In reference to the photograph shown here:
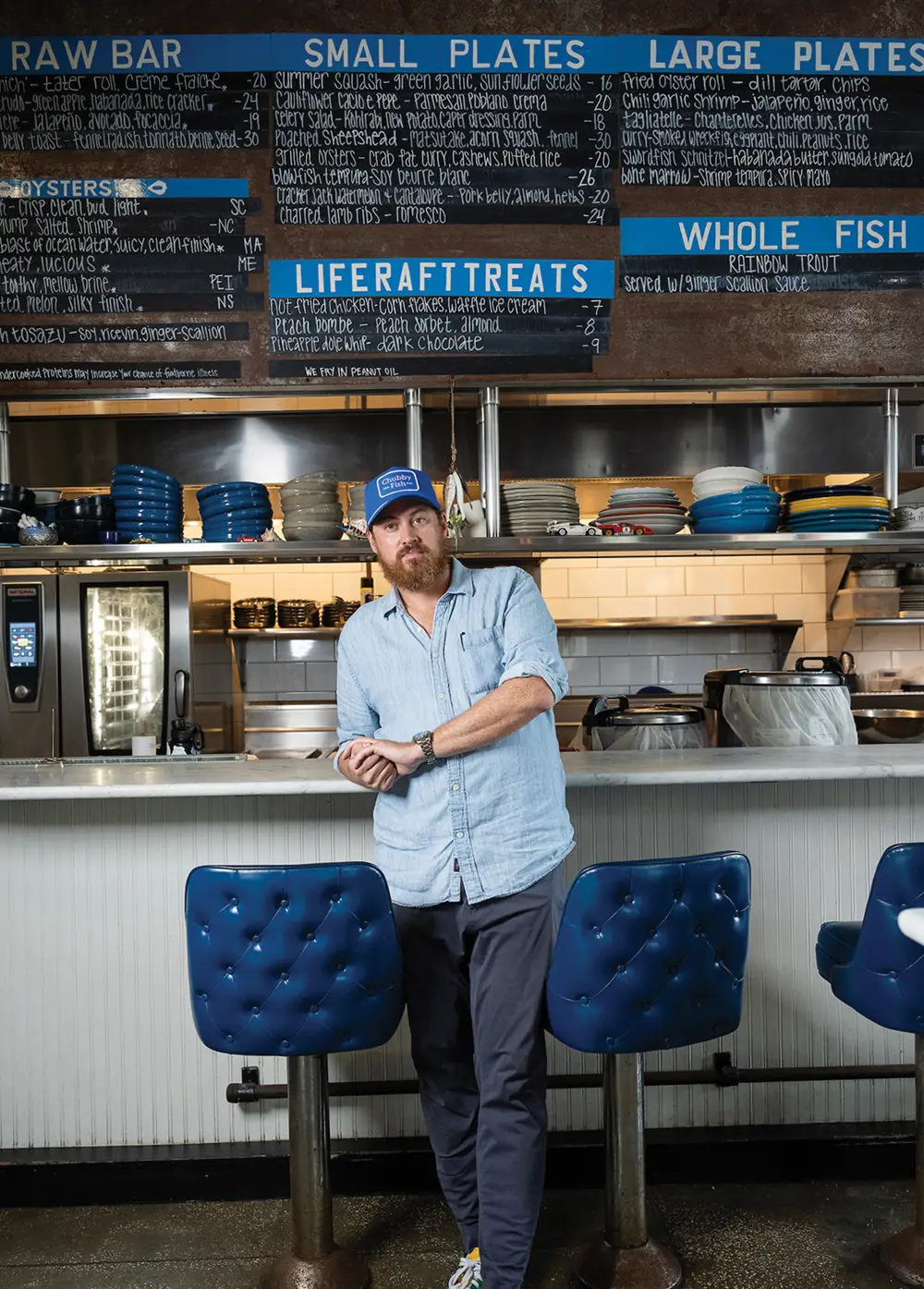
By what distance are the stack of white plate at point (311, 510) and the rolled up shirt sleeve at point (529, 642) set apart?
4.09 feet

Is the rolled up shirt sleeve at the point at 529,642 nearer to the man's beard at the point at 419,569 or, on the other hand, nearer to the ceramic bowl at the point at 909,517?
the man's beard at the point at 419,569

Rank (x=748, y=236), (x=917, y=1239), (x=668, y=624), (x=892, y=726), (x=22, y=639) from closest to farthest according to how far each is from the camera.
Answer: (x=917, y=1239), (x=748, y=236), (x=22, y=639), (x=892, y=726), (x=668, y=624)

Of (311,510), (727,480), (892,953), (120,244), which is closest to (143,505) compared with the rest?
(311,510)

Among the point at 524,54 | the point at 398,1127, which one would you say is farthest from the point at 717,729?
the point at 524,54

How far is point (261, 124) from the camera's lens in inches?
125

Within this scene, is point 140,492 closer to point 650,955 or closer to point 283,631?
point 650,955

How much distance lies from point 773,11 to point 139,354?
243cm

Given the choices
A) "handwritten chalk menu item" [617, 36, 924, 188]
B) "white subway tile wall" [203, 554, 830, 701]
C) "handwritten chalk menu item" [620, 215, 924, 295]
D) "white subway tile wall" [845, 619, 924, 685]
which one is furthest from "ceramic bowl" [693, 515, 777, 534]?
"white subway tile wall" [845, 619, 924, 685]

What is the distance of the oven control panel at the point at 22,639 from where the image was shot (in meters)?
4.80

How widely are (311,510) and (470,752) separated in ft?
4.90

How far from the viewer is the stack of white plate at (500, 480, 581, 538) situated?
132 inches

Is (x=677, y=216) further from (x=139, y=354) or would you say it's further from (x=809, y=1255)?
(x=809, y=1255)

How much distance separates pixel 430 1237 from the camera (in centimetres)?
246

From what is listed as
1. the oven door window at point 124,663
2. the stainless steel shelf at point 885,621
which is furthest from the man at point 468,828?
the stainless steel shelf at point 885,621
